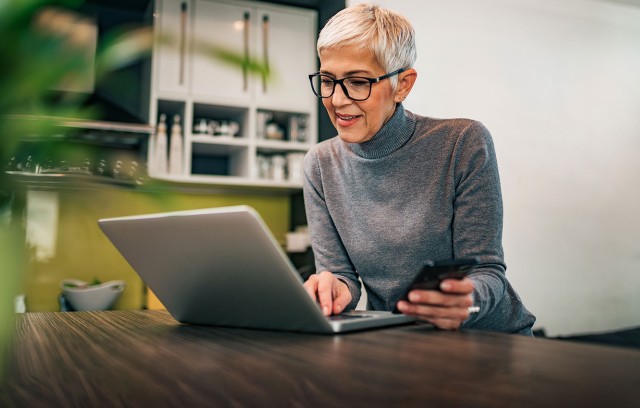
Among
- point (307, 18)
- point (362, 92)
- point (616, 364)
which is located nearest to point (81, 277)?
point (307, 18)

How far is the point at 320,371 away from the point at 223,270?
0.30 meters

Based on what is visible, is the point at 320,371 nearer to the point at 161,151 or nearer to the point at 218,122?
the point at 161,151

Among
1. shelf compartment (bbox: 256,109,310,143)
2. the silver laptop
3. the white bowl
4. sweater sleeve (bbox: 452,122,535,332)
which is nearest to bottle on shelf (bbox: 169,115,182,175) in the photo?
shelf compartment (bbox: 256,109,310,143)

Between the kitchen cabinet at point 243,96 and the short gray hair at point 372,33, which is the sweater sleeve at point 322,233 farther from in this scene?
the kitchen cabinet at point 243,96

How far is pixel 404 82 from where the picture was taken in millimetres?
1355

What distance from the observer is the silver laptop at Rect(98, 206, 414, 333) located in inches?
26.9

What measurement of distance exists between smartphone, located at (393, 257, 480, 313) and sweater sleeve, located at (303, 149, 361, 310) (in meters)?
0.49

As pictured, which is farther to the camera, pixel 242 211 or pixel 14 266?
pixel 242 211

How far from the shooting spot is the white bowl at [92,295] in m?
2.80

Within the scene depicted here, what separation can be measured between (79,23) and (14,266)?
14 cm

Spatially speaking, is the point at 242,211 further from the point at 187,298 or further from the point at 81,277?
the point at 81,277

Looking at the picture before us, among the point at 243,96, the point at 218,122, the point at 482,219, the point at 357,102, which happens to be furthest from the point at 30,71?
the point at 218,122

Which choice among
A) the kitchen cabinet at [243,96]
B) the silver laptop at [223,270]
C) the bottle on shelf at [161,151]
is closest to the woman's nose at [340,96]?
the silver laptop at [223,270]

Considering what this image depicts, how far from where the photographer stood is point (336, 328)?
29.3 inches
